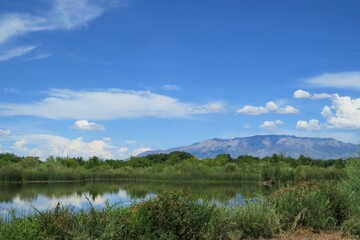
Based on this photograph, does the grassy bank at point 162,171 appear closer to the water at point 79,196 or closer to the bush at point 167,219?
the water at point 79,196

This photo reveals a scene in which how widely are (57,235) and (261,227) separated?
4.74 m

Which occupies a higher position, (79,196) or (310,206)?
(310,206)

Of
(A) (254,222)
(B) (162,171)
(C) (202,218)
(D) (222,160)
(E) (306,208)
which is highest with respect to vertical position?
(D) (222,160)

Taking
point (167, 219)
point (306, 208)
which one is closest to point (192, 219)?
point (167, 219)

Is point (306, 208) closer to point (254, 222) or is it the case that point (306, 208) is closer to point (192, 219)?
point (254, 222)

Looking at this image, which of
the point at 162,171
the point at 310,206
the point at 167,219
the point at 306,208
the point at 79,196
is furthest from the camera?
the point at 162,171

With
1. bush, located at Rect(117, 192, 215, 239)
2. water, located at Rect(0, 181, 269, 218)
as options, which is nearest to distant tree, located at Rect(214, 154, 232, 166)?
water, located at Rect(0, 181, 269, 218)

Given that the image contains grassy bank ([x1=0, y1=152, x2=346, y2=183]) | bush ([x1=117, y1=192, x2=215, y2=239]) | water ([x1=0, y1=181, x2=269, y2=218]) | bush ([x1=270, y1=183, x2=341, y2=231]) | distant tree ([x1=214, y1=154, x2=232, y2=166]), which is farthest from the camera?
distant tree ([x1=214, y1=154, x2=232, y2=166])

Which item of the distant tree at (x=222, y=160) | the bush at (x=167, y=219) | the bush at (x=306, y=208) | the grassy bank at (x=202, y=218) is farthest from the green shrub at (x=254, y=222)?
the distant tree at (x=222, y=160)

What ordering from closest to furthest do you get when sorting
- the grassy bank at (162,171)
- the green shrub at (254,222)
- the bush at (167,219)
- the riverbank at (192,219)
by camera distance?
the riverbank at (192,219)
the bush at (167,219)
the green shrub at (254,222)
the grassy bank at (162,171)

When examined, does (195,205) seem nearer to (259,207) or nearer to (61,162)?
(259,207)

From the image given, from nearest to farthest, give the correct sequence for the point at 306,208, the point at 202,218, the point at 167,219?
the point at 167,219, the point at 202,218, the point at 306,208

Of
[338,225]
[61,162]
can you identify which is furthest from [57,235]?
[61,162]

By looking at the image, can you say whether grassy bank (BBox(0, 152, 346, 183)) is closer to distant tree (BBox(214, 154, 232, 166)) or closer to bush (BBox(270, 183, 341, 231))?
distant tree (BBox(214, 154, 232, 166))
